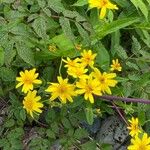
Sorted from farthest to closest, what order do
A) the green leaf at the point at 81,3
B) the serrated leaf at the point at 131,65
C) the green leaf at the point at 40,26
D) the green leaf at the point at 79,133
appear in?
the green leaf at the point at 81,3, the serrated leaf at the point at 131,65, the green leaf at the point at 79,133, the green leaf at the point at 40,26

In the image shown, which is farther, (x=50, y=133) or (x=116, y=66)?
(x=116, y=66)

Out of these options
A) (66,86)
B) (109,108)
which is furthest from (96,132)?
(66,86)

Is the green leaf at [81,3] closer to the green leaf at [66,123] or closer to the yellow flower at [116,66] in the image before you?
the yellow flower at [116,66]

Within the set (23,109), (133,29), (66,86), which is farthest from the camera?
(133,29)

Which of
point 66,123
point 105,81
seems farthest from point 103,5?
point 66,123

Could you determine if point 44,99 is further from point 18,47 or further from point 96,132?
point 18,47

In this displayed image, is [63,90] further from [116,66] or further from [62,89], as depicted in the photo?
[116,66]

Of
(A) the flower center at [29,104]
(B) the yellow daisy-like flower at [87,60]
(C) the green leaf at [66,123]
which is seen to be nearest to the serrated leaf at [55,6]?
(B) the yellow daisy-like flower at [87,60]

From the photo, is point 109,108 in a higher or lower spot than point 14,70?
lower

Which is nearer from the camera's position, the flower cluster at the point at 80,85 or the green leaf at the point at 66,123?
the flower cluster at the point at 80,85
